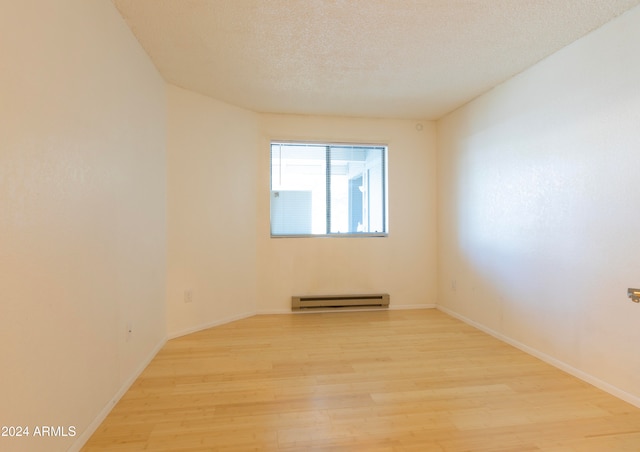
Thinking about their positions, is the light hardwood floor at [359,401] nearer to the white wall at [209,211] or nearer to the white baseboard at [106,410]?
the white baseboard at [106,410]

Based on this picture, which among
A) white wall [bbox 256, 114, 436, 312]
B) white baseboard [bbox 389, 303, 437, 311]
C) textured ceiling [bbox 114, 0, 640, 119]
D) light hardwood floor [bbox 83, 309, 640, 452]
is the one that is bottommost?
light hardwood floor [bbox 83, 309, 640, 452]

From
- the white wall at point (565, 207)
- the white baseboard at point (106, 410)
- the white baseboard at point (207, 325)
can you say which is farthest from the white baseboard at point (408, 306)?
the white baseboard at point (106, 410)

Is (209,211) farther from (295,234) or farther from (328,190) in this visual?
(328,190)

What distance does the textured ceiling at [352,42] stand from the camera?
2.01 metres

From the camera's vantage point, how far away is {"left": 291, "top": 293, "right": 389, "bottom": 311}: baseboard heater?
4.04 metres

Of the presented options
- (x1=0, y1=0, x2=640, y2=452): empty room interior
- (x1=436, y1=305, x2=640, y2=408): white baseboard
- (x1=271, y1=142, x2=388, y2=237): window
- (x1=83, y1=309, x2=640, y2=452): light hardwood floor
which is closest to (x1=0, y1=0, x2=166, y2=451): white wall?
(x1=0, y1=0, x2=640, y2=452): empty room interior

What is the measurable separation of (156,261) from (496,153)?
11.8ft

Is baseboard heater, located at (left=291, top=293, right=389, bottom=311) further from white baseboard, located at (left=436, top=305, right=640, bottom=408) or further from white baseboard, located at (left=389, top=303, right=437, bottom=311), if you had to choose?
white baseboard, located at (left=436, top=305, right=640, bottom=408)

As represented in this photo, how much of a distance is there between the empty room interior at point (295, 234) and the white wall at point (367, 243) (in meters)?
0.04

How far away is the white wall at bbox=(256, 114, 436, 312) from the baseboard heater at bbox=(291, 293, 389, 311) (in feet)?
0.32

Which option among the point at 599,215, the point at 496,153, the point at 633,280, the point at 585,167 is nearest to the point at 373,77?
the point at 496,153

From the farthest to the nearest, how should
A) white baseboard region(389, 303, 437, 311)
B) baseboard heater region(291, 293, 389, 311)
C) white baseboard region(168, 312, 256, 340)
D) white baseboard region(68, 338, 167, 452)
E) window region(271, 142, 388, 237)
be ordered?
white baseboard region(389, 303, 437, 311) → window region(271, 142, 388, 237) → baseboard heater region(291, 293, 389, 311) → white baseboard region(168, 312, 256, 340) → white baseboard region(68, 338, 167, 452)

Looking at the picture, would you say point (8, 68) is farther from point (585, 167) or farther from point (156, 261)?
point (585, 167)

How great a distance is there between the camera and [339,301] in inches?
162
